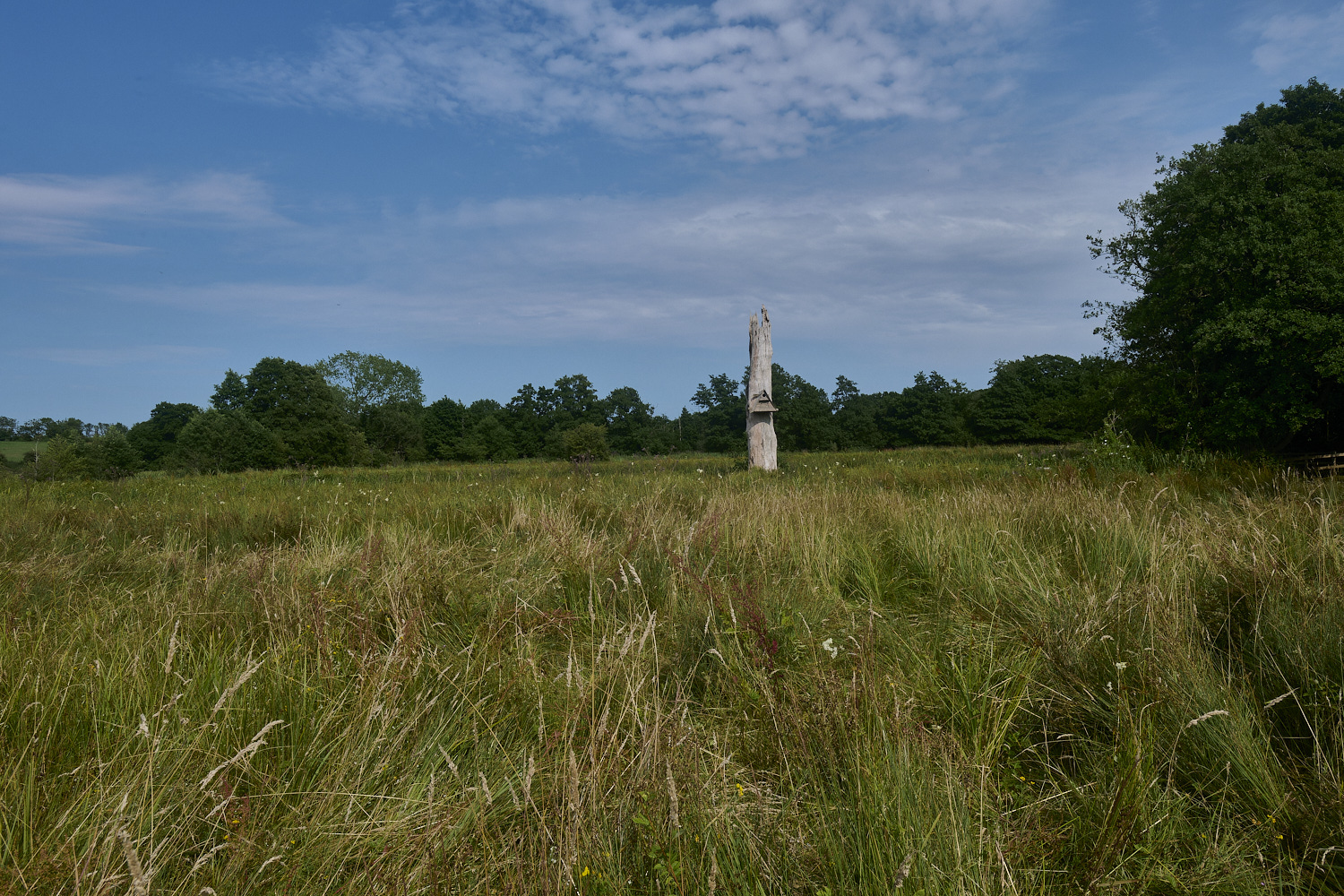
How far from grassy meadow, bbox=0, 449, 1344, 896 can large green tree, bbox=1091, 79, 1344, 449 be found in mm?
11889

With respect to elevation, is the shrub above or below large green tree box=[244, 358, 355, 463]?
below

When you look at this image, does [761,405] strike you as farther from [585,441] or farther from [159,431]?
[159,431]

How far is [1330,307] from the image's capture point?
13453 millimetres

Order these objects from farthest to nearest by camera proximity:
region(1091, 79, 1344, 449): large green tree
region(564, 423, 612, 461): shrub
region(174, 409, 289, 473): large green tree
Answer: region(564, 423, 612, 461): shrub
region(174, 409, 289, 473): large green tree
region(1091, 79, 1344, 449): large green tree

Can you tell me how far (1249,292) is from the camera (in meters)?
13.9

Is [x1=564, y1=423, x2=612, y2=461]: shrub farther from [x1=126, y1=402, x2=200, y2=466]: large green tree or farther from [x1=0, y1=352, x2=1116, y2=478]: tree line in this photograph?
[x1=126, y1=402, x2=200, y2=466]: large green tree

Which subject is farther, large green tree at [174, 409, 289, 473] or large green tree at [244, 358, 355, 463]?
large green tree at [244, 358, 355, 463]

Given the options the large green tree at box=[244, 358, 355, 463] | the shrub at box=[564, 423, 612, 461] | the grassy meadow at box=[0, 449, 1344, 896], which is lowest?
the grassy meadow at box=[0, 449, 1344, 896]

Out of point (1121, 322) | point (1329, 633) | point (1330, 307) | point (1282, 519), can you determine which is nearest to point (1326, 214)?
point (1330, 307)

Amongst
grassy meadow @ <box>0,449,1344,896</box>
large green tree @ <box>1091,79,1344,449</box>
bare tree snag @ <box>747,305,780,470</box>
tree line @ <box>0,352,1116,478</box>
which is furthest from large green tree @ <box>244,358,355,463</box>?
large green tree @ <box>1091,79,1344,449</box>

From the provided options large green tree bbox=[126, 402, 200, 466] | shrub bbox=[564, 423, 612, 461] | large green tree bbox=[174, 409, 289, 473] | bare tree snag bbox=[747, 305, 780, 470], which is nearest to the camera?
bare tree snag bbox=[747, 305, 780, 470]

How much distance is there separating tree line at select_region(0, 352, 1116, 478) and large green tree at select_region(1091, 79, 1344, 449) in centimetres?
2777

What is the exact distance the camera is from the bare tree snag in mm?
15203

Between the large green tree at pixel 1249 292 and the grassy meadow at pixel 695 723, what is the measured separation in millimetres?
11889
